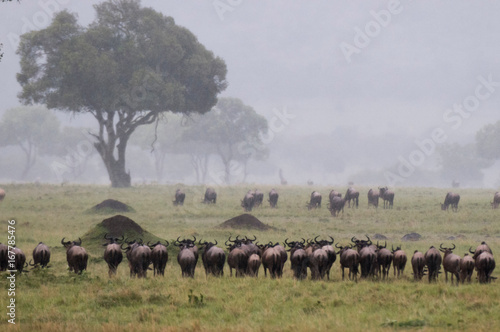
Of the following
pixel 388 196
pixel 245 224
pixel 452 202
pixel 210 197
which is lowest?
pixel 245 224

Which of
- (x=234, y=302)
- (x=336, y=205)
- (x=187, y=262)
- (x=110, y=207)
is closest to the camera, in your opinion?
(x=234, y=302)

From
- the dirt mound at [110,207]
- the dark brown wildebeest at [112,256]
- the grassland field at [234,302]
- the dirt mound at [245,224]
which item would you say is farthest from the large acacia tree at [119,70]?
the dark brown wildebeest at [112,256]

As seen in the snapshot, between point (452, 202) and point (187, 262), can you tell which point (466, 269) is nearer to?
point (187, 262)

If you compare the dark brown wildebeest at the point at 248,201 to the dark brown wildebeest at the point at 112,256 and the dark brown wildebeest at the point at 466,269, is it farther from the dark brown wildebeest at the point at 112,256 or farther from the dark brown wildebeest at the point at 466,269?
the dark brown wildebeest at the point at 466,269

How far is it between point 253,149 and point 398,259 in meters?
102

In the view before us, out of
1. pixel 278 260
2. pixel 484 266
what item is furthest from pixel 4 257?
pixel 484 266

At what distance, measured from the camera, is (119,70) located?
60.9 metres

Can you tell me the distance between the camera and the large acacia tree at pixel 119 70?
58.5 metres

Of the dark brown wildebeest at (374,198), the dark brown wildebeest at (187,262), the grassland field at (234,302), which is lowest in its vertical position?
the grassland field at (234,302)

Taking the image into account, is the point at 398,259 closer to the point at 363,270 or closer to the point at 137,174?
the point at 363,270

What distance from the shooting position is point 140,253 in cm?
1888

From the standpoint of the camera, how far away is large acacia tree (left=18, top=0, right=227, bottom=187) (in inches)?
2304

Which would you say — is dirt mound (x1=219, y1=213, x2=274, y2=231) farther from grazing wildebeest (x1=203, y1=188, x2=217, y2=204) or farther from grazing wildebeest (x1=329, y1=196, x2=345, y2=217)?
grazing wildebeest (x1=203, y1=188, x2=217, y2=204)

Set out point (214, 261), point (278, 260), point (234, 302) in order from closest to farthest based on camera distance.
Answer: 1. point (234, 302)
2. point (278, 260)
3. point (214, 261)
